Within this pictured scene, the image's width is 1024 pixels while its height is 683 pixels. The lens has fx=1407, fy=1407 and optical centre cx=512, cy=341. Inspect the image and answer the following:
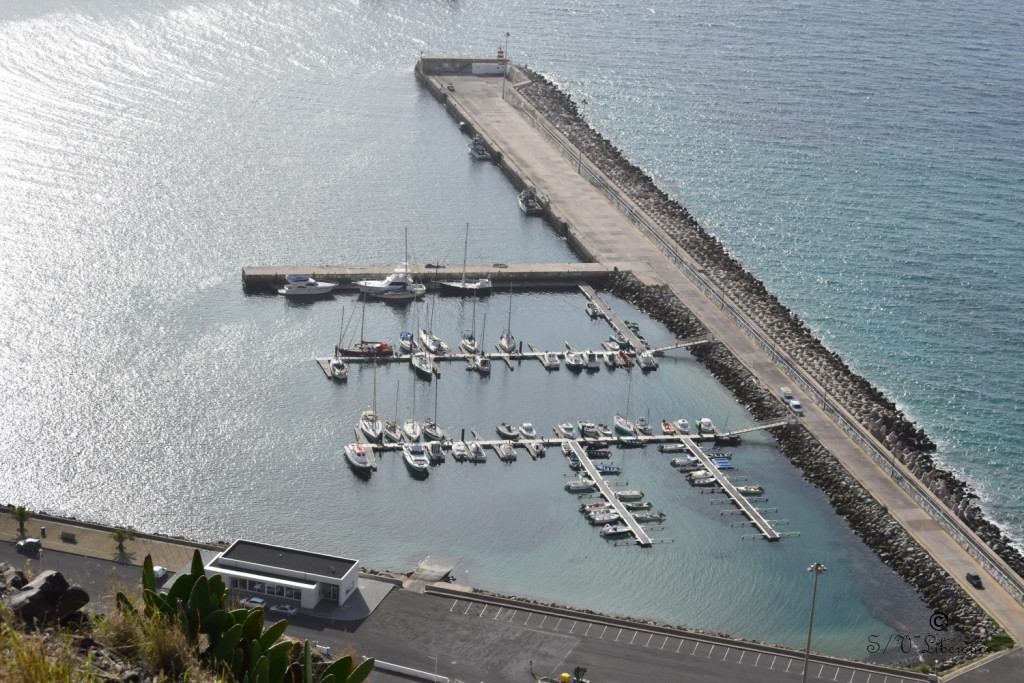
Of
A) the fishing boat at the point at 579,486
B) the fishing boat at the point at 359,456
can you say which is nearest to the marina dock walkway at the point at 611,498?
the fishing boat at the point at 579,486

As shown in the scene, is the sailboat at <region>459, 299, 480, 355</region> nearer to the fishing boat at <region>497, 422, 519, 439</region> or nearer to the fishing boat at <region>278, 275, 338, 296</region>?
the fishing boat at <region>497, 422, 519, 439</region>

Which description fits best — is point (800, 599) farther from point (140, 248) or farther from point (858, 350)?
point (140, 248)

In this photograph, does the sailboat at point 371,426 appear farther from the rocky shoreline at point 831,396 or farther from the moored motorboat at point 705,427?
the rocky shoreline at point 831,396

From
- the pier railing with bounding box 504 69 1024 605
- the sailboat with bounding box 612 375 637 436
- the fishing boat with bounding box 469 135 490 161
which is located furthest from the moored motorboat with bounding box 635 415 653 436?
the fishing boat with bounding box 469 135 490 161

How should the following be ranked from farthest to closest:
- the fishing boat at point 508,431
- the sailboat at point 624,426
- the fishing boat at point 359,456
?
the sailboat at point 624,426, the fishing boat at point 508,431, the fishing boat at point 359,456

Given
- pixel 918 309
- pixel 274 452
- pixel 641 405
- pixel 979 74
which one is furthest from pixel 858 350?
pixel 979 74

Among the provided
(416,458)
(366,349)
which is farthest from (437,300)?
(416,458)
